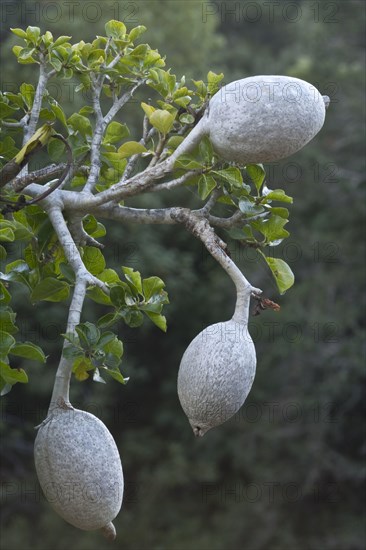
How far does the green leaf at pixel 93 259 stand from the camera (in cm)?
113

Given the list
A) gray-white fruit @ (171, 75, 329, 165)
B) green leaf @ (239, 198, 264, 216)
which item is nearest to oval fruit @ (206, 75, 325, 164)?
gray-white fruit @ (171, 75, 329, 165)

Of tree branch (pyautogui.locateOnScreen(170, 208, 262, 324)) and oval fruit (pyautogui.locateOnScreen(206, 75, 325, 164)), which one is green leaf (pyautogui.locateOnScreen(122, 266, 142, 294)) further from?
oval fruit (pyautogui.locateOnScreen(206, 75, 325, 164))

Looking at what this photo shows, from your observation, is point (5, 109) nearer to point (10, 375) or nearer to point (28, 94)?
point (28, 94)

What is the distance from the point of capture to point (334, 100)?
6.04m

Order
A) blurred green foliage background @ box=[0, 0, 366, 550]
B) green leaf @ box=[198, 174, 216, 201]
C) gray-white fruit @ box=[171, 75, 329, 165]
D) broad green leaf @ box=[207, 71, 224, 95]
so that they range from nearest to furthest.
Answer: gray-white fruit @ box=[171, 75, 329, 165] → green leaf @ box=[198, 174, 216, 201] → broad green leaf @ box=[207, 71, 224, 95] → blurred green foliage background @ box=[0, 0, 366, 550]

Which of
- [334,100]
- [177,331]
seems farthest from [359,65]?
[177,331]

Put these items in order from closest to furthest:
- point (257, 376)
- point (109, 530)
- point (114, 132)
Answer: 1. point (109, 530)
2. point (114, 132)
3. point (257, 376)

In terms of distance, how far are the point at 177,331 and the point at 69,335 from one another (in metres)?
5.62

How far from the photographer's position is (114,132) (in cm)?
126

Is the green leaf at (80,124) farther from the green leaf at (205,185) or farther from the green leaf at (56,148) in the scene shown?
the green leaf at (205,185)

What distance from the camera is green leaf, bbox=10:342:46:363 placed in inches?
38.1

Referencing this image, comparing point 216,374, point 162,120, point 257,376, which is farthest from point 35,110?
point 257,376

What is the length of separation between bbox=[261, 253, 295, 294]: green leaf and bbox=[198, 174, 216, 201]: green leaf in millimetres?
109

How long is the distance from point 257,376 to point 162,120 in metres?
5.16
